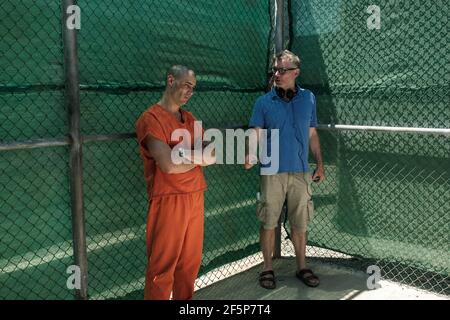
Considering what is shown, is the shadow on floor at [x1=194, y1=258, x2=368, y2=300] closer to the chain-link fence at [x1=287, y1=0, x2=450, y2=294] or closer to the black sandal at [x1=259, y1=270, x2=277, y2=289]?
the black sandal at [x1=259, y1=270, x2=277, y2=289]

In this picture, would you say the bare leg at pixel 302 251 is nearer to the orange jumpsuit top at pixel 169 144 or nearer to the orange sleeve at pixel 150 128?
the orange jumpsuit top at pixel 169 144

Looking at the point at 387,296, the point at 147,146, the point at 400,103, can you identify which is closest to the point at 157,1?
the point at 147,146

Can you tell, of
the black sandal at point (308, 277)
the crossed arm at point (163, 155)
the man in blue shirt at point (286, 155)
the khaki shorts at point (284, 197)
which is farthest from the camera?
the black sandal at point (308, 277)

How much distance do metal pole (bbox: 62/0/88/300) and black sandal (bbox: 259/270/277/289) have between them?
5.27 feet

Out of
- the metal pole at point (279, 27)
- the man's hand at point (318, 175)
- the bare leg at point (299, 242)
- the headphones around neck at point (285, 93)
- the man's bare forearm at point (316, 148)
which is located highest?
the metal pole at point (279, 27)

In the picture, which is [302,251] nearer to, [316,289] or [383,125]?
[316,289]

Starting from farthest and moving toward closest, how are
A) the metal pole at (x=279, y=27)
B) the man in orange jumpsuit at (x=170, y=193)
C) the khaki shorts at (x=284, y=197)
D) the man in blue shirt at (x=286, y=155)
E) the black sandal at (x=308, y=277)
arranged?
the metal pole at (x=279, y=27) → the black sandal at (x=308, y=277) → the khaki shorts at (x=284, y=197) → the man in blue shirt at (x=286, y=155) → the man in orange jumpsuit at (x=170, y=193)

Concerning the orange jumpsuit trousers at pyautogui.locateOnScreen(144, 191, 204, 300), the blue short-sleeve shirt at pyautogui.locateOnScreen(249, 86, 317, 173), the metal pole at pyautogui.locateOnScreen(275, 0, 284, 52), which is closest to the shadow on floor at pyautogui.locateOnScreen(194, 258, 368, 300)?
the orange jumpsuit trousers at pyautogui.locateOnScreen(144, 191, 204, 300)

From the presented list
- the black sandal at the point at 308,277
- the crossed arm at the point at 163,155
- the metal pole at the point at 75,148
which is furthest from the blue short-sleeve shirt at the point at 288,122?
the metal pole at the point at 75,148

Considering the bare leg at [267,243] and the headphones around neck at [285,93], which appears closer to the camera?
the headphones around neck at [285,93]

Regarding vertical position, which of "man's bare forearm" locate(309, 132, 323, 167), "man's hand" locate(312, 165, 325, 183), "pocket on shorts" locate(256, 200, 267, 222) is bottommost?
"pocket on shorts" locate(256, 200, 267, 222)

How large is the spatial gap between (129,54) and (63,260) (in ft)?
5.17

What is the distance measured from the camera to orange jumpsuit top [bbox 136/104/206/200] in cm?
286

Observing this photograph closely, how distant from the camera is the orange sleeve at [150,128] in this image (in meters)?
2.83
